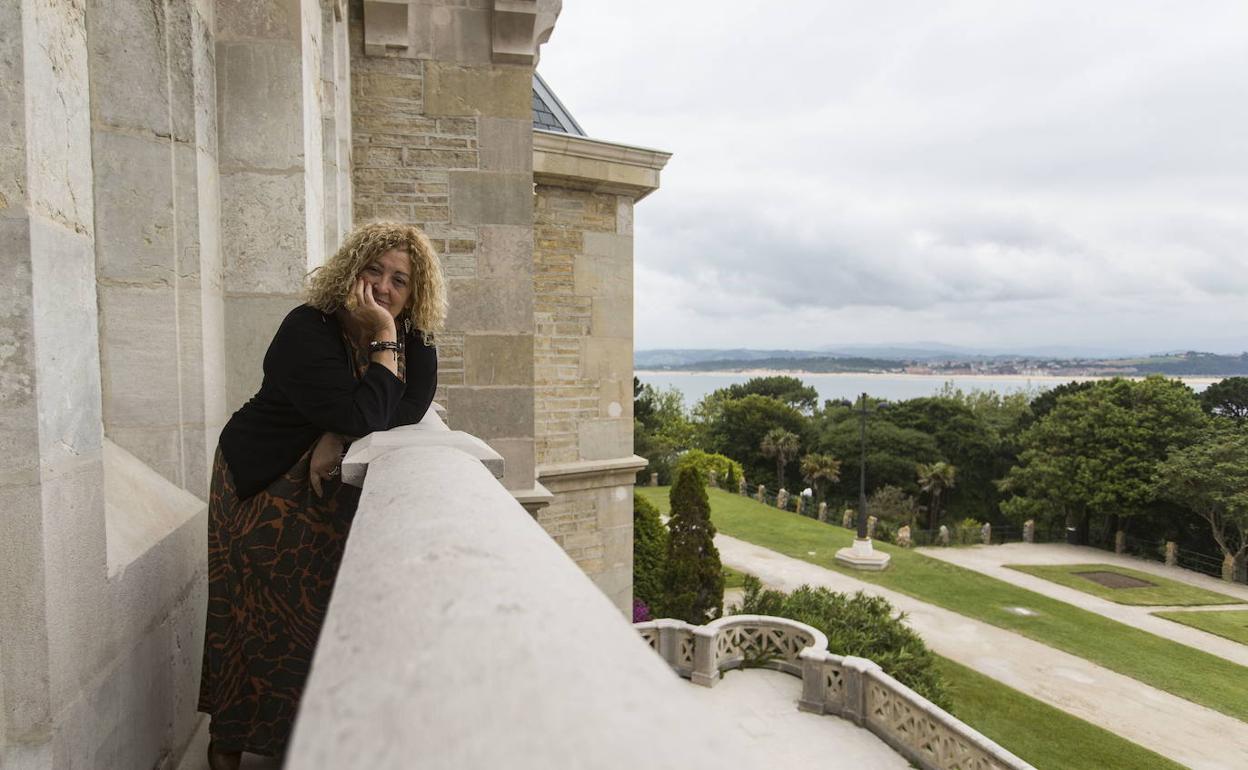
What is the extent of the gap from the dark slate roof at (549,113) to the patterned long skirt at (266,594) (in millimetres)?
8672

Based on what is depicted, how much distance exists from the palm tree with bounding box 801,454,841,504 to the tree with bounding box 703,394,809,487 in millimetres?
4425

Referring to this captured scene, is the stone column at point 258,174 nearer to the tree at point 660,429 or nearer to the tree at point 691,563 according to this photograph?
the tree at point 691,563

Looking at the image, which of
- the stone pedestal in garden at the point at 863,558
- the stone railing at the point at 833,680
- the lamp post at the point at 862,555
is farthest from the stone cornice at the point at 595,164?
the stone pedestal in garden at the point at 863,558

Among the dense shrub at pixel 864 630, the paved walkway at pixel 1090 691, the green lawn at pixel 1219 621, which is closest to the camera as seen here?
the dense shrub at pixel 864 630

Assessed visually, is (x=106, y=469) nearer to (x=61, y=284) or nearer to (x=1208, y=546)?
(x=61, y=284)

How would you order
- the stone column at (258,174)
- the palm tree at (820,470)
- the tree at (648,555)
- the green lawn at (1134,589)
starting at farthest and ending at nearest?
the palm tree at (820,470) → the green lawn at (1134,589) → the tree at (648,555) → the stone column at (258,174)

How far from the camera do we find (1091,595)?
23.1 metres

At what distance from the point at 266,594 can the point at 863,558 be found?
2337 cm

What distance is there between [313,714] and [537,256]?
27.1ft

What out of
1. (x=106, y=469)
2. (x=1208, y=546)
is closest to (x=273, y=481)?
(x=106, y=469)

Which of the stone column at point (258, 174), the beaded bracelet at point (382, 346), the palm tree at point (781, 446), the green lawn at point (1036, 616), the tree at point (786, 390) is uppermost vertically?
the stone column at point (258, 174)

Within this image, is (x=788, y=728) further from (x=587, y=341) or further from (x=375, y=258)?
(x=375, y=258)

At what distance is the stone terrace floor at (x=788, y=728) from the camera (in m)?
8.96

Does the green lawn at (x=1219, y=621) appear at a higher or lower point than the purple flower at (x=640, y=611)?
lower
